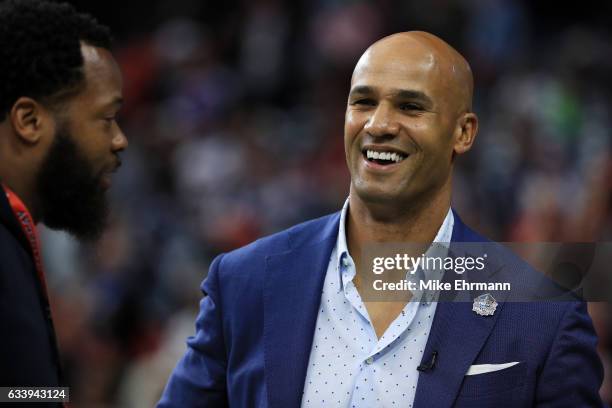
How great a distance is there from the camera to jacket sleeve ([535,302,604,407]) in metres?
3.00

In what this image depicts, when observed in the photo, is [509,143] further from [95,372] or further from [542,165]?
[95,372]

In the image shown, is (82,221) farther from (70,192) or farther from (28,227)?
(28,227)

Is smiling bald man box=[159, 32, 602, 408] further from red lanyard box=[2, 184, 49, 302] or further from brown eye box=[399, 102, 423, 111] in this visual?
red lanyard box=[2, 184, 49, 302]

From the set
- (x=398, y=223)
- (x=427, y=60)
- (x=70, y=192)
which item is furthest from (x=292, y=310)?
(x=427, y=60)

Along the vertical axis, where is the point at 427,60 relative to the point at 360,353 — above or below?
above

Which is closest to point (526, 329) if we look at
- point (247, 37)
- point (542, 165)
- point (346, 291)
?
point (346, 291)

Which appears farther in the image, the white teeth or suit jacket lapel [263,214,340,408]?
the white teeth

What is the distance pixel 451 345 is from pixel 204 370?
801 mm

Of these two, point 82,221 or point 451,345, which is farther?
point 82,221

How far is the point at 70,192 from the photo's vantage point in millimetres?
3318

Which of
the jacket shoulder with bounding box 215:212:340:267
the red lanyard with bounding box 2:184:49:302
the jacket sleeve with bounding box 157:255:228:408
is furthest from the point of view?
the jacket shoulder with bounding box 215:212:340:267

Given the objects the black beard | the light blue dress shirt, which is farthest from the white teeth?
the black beard

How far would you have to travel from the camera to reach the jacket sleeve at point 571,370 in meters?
3.00

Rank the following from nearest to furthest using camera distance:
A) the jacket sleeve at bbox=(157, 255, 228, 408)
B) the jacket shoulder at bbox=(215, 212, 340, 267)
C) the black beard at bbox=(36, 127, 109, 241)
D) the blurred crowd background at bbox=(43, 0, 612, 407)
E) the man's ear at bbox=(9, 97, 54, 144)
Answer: the man's ear at bbox=(9, 97, 54, 144), the black beard at bbox=(36, 127, 109, 241), the jacket sleeve at bbox=(157, 255, 228, 408), the jacket shoulder at bbox=(215, 212, 340, 267), the blurred crowd background at bbox=(43, 0, 612, 407)
